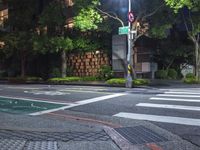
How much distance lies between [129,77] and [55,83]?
8281 mm

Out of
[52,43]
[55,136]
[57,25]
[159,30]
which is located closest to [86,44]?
[57,25]

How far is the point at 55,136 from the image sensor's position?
25.8 ft

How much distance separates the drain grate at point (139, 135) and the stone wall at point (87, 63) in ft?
74.3

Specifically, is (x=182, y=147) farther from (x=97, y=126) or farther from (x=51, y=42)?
(x=51, y=42)

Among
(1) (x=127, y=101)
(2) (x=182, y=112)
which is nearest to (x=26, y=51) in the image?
(1) (x=127, y=101)

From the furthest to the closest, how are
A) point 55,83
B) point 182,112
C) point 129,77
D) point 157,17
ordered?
point 55,83 → point 157,17 → point 129,77 → point 182,112

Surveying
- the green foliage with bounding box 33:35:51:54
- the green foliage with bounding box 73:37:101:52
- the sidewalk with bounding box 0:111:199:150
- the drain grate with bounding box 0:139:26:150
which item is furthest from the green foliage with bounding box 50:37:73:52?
the drain grate with bounding box 0:139:26:150

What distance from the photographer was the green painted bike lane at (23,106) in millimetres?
12508

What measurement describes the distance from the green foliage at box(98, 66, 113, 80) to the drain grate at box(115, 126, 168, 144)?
20575mm

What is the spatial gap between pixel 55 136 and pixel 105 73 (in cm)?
2227

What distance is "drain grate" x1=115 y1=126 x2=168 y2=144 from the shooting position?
7702mm

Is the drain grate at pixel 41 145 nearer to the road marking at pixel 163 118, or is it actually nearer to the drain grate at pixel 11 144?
the drain grate at pixel 11 144

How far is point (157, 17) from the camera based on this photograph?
2520cm

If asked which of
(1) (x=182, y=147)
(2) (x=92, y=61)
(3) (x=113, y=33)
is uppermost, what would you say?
(3) (x=113, y=33)
